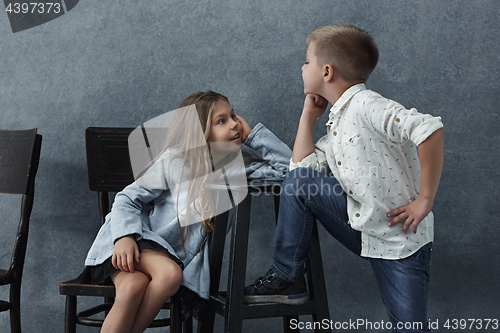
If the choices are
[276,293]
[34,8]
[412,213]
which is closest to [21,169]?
[34,8]

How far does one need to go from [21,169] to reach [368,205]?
1098 millimetres

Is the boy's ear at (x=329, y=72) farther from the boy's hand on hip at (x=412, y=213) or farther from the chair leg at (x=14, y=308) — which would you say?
the chair leg at (x=14, y=308)

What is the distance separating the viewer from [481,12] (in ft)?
4.46

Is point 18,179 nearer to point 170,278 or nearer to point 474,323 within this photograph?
point 170,278

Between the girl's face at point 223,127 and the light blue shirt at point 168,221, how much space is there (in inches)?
1.9

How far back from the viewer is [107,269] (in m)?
0.94

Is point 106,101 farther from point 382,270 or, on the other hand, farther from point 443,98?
point 443,98

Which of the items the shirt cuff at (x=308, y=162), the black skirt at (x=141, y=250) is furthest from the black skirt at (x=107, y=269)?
the shirt cuff at (x=308, y=162)

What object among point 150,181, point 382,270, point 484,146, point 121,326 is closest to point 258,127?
point 150,181

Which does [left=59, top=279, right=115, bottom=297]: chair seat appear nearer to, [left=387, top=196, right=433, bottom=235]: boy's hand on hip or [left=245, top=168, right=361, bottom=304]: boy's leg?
[left=245, top=168, right=361, bottom=304]: boy's leg

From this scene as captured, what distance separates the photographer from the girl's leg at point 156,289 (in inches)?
34.4

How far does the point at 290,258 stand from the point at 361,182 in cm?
24

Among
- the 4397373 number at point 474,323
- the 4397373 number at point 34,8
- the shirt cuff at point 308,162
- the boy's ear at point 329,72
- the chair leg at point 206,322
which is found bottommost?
the 4397373 number at point 474,323

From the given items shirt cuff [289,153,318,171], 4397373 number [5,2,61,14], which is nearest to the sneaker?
shirt cuff [289,153,318,171]
